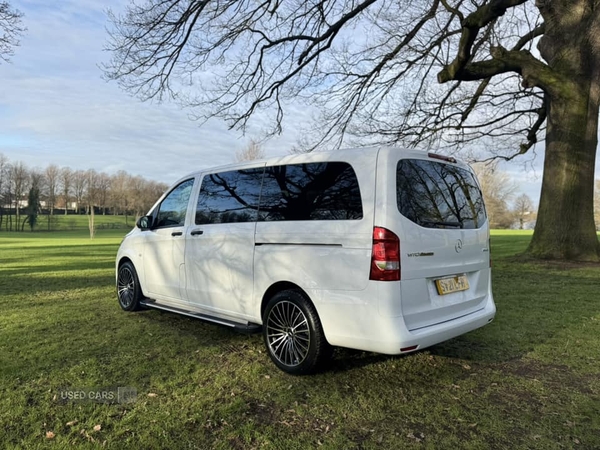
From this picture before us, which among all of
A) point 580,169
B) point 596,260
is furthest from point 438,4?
point 596,260

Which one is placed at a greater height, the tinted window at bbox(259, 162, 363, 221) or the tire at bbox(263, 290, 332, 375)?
the tinted window at bbox(259, 162, 363, 221)

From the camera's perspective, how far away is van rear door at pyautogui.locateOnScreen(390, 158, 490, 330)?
3484mm

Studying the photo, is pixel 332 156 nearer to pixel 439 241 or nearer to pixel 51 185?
pixel 439 241

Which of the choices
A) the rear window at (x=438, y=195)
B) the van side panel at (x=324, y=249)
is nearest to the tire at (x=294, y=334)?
the van side panel at (x=324, y=249)

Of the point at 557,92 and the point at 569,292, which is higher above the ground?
the point at 557,92

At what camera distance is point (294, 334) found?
154 inches

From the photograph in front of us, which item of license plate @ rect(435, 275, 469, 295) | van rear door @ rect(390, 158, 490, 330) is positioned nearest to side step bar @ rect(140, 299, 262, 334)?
van rear door @ rect(390, 158, 490, 330)

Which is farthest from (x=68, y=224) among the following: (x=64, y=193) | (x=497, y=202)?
(x=497, y=202)

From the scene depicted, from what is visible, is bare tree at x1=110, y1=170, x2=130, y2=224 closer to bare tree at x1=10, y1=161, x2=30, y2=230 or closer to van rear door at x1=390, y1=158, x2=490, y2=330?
bare tree at x1=10, y1=161, x2=30, y2=230

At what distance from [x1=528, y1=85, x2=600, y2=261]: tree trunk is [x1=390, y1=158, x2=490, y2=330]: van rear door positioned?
814 centimetres

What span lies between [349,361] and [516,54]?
34.1ft

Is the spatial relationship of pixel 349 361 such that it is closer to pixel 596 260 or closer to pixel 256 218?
pixel 256 218

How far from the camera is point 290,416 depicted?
3121 mm

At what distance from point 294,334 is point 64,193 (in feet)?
276
